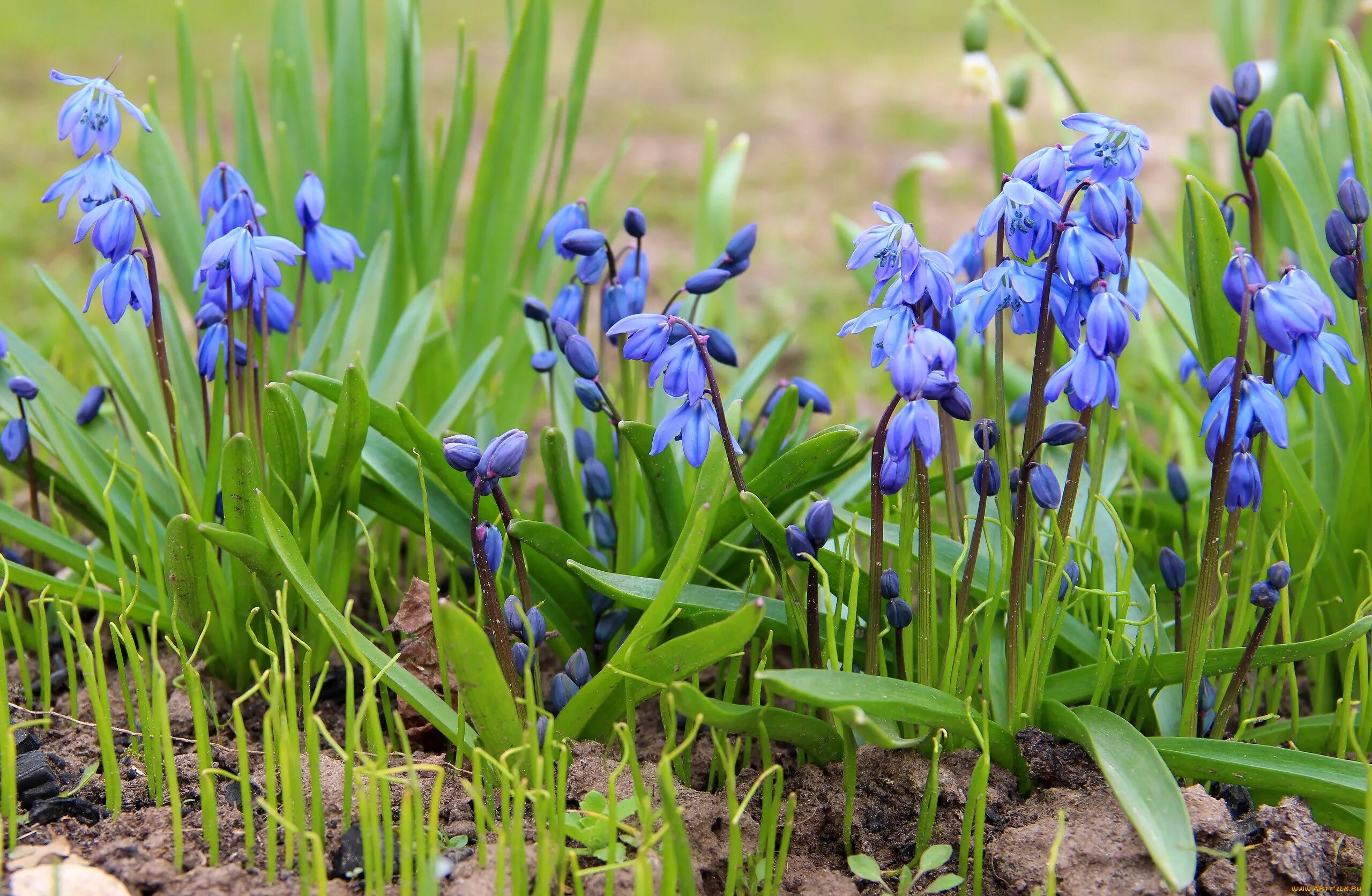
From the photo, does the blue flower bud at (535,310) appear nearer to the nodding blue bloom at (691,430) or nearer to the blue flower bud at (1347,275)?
the nodding blue bloom at (691,430)

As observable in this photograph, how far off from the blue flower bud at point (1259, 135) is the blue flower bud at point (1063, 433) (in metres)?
0.69

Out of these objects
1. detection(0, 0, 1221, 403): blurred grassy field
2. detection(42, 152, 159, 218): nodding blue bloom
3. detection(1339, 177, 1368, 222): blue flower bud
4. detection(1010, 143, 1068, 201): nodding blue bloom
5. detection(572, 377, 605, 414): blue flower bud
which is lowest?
detection(572, 377, 605, 414): blue flower bud

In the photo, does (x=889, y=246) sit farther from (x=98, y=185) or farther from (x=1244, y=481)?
(x=98, y=185)

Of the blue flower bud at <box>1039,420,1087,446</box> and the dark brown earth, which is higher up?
→ the blue flower bud at <box>1039,420,1087,446</box>

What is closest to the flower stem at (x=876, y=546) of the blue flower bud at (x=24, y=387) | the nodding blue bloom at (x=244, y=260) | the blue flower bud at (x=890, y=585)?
the blue flower bud at (x=890, y=585)

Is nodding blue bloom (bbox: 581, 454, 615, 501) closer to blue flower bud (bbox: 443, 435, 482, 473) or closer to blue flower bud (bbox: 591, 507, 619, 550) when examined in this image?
blue flower bud (bbox: 591, 507, 619, 550)

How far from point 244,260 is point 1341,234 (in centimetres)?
194

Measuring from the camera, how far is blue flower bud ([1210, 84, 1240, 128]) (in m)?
2.02

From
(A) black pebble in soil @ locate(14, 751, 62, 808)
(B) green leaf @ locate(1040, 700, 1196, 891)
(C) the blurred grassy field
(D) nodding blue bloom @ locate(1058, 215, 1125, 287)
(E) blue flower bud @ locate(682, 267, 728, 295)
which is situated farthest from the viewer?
(C) the blurred grassy field

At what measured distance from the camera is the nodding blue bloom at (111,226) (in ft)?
6.67

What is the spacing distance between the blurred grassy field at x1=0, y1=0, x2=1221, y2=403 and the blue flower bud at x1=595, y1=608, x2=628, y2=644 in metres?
1.54

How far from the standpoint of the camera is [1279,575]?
191 centimetres

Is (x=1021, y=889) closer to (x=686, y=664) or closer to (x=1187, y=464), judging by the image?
(x=686, y=664)

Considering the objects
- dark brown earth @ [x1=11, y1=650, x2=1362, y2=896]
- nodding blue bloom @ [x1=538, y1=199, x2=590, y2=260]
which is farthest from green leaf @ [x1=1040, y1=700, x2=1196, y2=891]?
nodding blue bloom @ [x1=538, y1=199, x2=590, y2=260]
